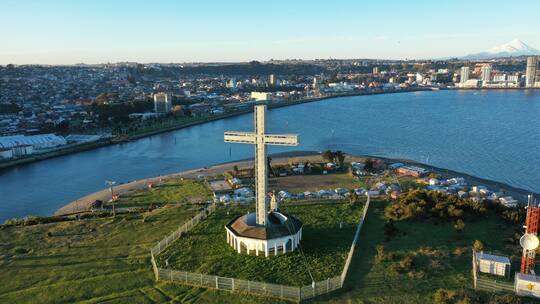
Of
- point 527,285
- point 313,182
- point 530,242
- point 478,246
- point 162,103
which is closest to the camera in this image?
point 527,285

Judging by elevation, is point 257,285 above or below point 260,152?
below

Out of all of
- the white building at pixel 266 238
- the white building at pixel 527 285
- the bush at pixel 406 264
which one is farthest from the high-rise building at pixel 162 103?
the white building at pixel 527 285

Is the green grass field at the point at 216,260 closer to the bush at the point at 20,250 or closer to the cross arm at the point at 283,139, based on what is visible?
the bush at the point at 20,250

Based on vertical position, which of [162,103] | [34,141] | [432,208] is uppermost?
[162,103]

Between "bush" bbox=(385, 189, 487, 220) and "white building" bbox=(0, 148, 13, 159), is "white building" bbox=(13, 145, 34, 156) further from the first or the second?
"bush" bbox=(385, 189, 487, 220)

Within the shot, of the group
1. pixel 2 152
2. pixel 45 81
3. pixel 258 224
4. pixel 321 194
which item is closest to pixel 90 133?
pixel 2 152

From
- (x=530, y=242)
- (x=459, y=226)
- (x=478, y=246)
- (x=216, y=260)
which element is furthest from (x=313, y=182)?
(x=530, y=242)

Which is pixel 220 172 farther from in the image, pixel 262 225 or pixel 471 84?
pixel 471 84
